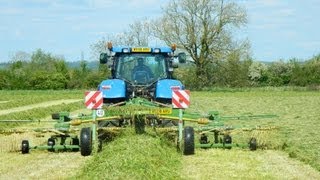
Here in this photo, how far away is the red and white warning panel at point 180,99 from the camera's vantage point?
38.0 ft

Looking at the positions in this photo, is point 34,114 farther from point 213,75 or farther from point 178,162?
point 213,75

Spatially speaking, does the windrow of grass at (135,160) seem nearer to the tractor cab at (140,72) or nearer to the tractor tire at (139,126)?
the tractor tire at (139,126)

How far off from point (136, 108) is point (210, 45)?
4696 cm

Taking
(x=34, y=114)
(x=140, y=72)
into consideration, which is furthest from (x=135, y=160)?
(x=34, y=114)

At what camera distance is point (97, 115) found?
11555 mm

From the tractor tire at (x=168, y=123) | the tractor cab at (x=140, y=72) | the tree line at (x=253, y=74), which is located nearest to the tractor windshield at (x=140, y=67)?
the tractor cab at (x=140, y=72)

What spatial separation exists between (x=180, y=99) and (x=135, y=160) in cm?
266

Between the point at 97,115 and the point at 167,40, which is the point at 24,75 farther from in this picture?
the point at 97,115

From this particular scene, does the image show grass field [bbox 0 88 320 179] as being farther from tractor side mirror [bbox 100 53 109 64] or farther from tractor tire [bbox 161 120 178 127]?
tractor side mirror [bbox 100 53 109 64]

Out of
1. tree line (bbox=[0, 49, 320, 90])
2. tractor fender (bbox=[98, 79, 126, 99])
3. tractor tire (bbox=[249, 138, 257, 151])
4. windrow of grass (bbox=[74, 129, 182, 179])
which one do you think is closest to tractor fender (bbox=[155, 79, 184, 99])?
tractor fender (bbox=[98, 79, 126, 99])

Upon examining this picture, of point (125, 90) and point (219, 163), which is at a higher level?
point (125, 90)

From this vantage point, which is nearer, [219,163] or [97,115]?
[219,163]

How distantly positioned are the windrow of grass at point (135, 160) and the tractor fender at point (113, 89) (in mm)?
1088

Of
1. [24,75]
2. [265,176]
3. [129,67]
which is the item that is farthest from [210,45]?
[265,176]
